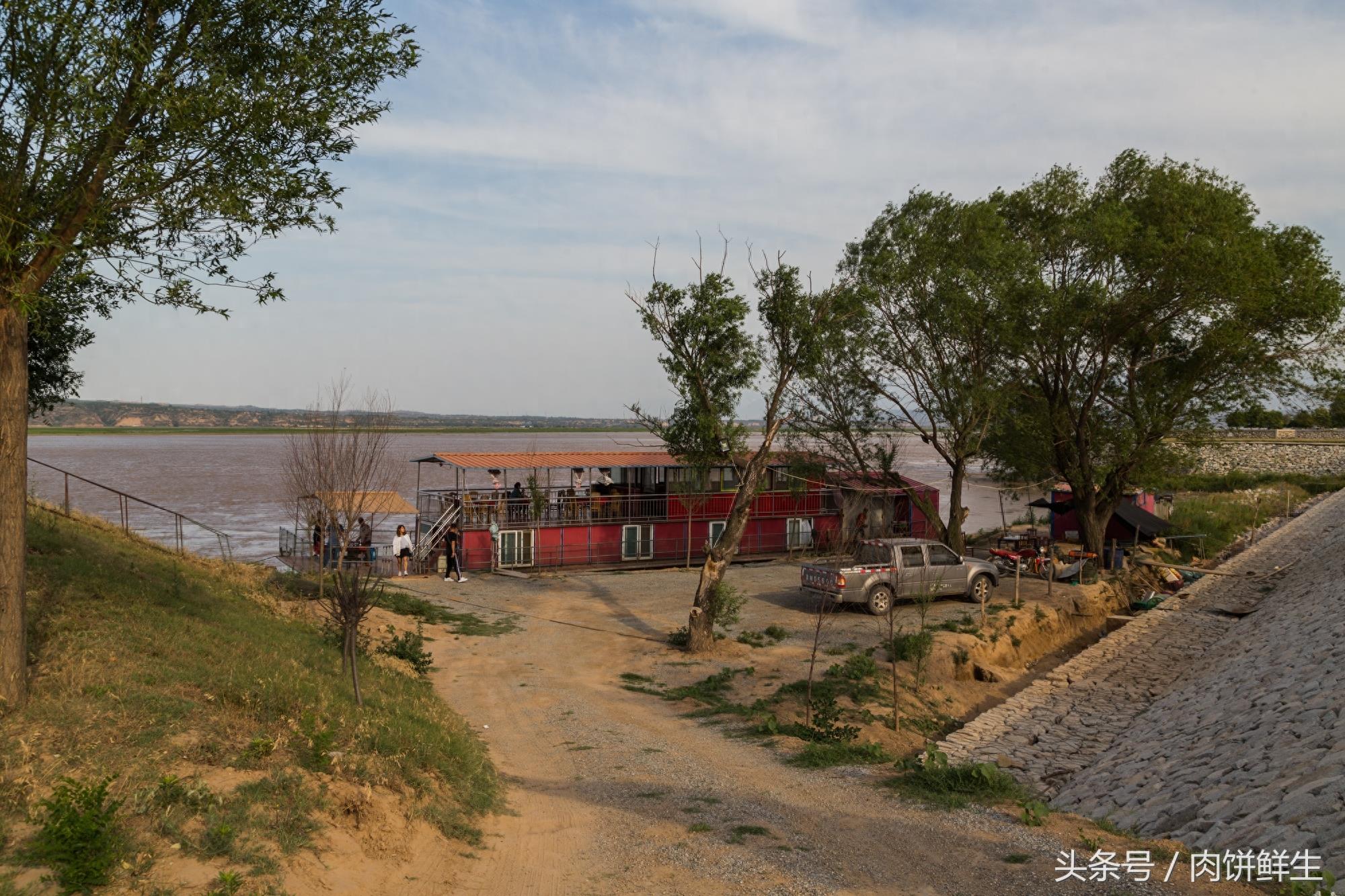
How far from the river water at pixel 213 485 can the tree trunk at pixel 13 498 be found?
57.3 feet

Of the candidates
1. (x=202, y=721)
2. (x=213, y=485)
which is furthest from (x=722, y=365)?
(x=213, y=485)

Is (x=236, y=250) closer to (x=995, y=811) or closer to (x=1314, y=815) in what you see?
(x=995, y=811)

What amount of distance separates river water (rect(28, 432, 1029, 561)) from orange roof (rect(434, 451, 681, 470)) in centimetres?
82

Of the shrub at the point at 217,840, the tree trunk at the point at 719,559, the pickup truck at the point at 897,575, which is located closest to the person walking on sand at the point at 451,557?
the tree trunk at the point at 719,559

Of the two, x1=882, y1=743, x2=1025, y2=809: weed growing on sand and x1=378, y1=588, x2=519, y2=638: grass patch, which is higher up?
x1=882, y1=743, x2=1025, y2=809: weed growing on sand

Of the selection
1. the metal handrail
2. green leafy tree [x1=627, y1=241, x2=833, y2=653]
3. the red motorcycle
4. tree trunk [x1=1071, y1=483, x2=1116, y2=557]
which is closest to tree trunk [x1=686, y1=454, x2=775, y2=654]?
green leafy tree [x1=627, y1=241, x2=833, y2=653]

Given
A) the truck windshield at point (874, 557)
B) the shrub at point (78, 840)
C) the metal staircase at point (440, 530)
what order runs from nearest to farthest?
the shrub at point (78, 840)
the truck windshield at point (874, 557)
the metal staircase at point (440, 530)

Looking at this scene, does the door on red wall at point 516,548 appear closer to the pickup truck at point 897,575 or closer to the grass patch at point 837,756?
the pickup truck at point 897,575

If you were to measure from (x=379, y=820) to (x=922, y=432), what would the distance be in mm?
22825

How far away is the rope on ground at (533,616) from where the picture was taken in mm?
18359

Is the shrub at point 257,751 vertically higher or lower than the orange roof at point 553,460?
lower

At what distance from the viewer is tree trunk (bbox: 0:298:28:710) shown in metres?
7.16

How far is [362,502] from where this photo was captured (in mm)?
22094

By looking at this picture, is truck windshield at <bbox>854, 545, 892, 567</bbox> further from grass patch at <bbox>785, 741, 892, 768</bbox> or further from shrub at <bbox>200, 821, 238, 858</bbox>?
shrub at <bbox>200, 821, 238, 858</bbox>
